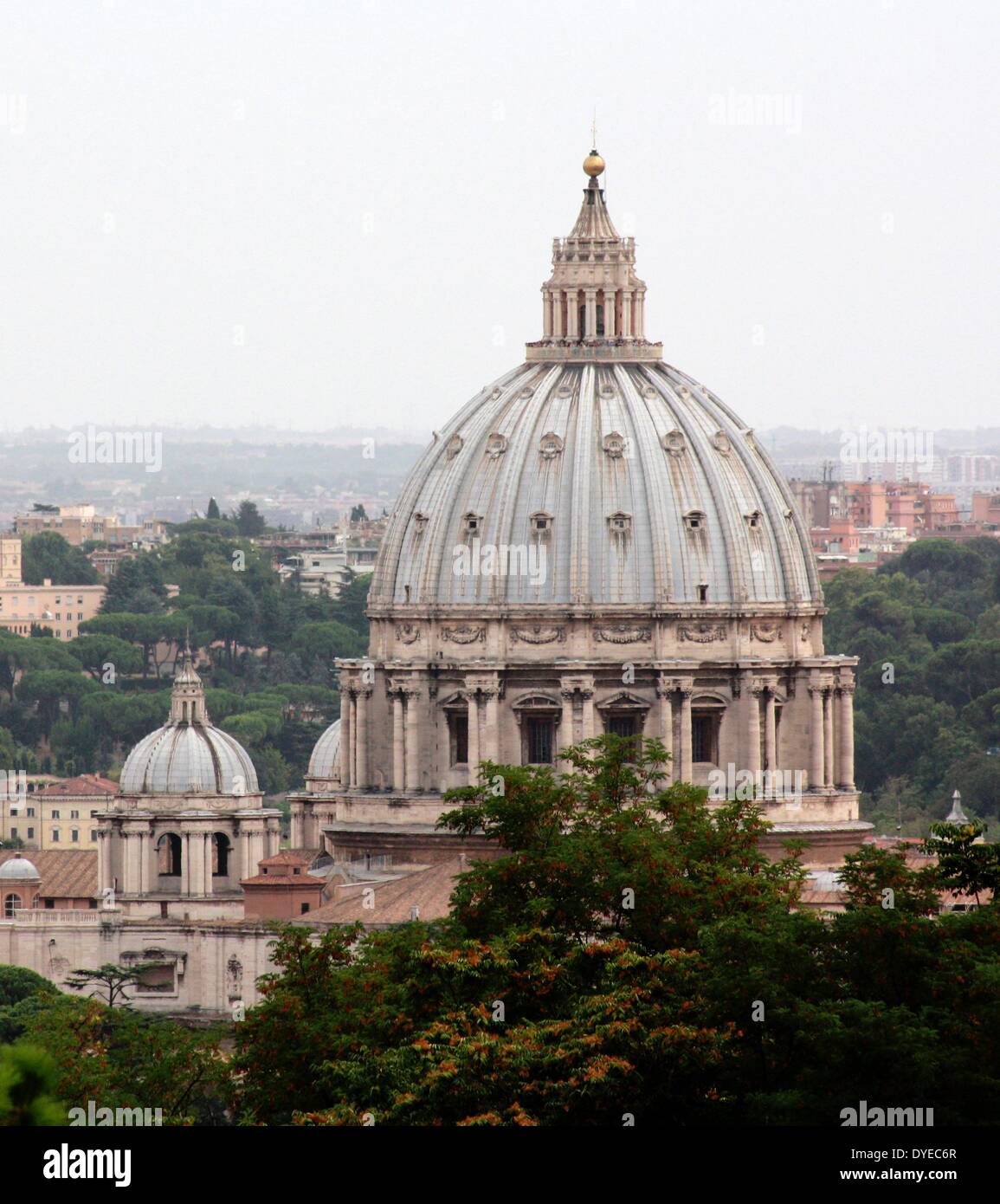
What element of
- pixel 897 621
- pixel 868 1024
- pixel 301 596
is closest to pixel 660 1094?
pixel 868 1024

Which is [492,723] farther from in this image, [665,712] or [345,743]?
[345,743]

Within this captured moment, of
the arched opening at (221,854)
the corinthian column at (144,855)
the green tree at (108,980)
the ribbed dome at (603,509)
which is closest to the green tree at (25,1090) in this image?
the green tree at (108,980)

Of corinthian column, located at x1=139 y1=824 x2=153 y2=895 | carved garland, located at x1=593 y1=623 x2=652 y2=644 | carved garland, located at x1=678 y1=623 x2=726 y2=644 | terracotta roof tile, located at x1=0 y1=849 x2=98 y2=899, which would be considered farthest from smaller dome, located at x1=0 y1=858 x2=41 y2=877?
carved garland, located at x1=678 y1=623 x2=726 y2=644

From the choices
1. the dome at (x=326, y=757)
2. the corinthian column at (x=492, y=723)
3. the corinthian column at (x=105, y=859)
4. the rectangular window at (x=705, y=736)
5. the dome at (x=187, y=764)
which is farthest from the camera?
the dome at (x=326, y=757)

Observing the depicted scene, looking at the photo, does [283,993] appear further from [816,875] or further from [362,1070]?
[816,875]

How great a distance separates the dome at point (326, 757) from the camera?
106625 millimetres

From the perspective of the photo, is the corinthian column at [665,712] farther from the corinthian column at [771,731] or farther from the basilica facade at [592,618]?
the corinthian column at [771,731]

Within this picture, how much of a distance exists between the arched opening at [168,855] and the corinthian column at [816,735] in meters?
14.7

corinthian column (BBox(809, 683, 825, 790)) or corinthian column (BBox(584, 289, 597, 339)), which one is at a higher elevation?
corinthian column (BBox(584, 289, 597, 339))

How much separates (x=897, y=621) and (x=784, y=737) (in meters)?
66.5

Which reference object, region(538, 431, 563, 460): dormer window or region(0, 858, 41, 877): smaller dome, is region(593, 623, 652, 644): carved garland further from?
region(0, 858, 41, 877): smaller dome

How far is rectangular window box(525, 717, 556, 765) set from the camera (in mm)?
92312

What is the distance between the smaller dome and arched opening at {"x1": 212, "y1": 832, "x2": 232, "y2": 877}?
7.42m

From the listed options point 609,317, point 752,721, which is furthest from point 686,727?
point 609,317
